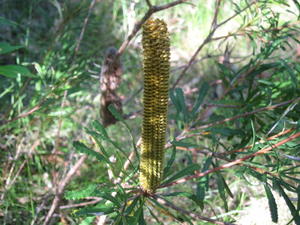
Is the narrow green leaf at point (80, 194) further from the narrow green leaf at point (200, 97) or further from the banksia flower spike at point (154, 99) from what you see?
the narrow green leaf at point (200, 97)

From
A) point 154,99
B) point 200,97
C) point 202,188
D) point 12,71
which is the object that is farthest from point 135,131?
point 12,71

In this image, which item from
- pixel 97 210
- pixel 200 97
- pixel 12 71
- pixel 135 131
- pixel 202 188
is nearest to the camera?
pixel 12 71

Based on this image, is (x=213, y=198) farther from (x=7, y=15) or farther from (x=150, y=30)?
(x=7, y=15)

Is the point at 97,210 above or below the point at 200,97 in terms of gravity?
below

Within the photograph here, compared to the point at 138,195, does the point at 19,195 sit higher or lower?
lower

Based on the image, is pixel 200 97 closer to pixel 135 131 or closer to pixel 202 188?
pixel 202 188

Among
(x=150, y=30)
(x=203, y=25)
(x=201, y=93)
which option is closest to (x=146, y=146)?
(x=150, y=30)

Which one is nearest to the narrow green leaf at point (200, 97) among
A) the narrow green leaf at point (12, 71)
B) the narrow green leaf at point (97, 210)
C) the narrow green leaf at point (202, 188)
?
the narrow green leaf at point (202, 188)

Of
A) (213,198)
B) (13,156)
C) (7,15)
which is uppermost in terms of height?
(7,15)
